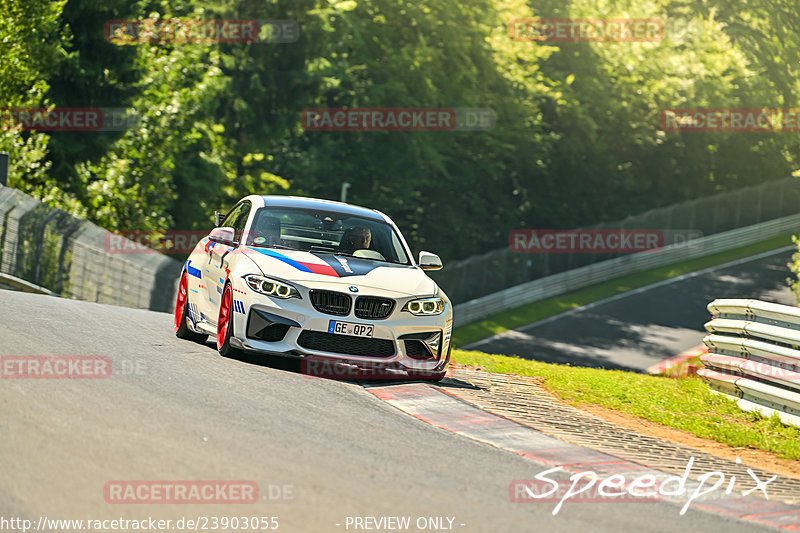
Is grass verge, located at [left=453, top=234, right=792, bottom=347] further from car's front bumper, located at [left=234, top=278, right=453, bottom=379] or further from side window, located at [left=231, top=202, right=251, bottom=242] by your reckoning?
car's front bumper, located at [left=234, top=278, right=453, bottom=379]

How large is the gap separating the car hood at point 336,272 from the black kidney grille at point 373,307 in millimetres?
151

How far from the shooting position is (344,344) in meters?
10.2

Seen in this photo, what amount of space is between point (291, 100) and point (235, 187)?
5412mm

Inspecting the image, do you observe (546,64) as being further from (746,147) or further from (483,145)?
(746,147)

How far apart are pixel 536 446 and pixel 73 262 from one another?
15.6 m

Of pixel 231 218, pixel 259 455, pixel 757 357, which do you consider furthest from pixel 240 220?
pixel 757 357

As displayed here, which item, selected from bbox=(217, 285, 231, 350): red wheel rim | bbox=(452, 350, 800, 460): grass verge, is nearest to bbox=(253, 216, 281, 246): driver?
bbox=(217, 285, 231, 350): red wheel rim

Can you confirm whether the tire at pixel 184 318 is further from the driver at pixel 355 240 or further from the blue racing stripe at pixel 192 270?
the driver at pixel 355 240

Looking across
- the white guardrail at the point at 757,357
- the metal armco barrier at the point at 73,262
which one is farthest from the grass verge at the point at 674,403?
the metal armco barrier at the point at 73,262

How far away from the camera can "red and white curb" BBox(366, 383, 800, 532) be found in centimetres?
692

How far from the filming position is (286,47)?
37.9 metres

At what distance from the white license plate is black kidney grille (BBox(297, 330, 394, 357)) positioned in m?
0.05

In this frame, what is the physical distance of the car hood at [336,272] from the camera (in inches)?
407

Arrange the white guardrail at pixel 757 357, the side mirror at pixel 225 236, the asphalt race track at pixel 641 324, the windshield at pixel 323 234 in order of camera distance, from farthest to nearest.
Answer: the asphalt race track at pixel 641 324, the windshield at pixel 323 234, the side mirror at pixel 225 236, the white guardrail at pixel 757 357
